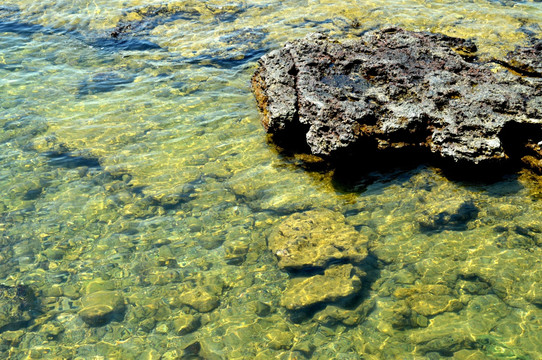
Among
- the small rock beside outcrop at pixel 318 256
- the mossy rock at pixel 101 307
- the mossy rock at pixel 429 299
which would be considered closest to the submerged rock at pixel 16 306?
the mossy rock at pixel 101 307

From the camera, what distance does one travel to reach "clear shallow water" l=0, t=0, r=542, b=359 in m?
5.55

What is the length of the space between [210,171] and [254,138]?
55.0 inches

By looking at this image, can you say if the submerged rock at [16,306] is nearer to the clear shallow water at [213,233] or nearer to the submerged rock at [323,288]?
the clear shallow water at [213,233]

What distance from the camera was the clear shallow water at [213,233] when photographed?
5.55m

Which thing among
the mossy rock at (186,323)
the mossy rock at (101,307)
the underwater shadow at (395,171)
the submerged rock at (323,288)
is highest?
the underwater shadow at (395,171)

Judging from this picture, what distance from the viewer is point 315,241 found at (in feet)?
21.9

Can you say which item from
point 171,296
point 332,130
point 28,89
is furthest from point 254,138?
point 28,89

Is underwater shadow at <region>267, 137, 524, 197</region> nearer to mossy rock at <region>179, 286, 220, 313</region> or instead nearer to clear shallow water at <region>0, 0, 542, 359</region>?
clear shallow water at <region>0, 0, 542, 359</region>

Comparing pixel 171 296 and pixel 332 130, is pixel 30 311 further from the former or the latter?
pixel 332 130

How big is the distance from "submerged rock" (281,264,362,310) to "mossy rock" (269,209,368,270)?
0.21m

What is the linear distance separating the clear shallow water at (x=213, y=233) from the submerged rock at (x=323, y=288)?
13cm

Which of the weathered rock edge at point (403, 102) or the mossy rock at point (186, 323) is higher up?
the weathered rock edge at point (403, 102)

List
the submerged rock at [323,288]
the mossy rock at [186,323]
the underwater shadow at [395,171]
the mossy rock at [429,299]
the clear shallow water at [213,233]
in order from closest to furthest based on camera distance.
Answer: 1. the clear shallow water at [213,233]
2. the mossy rock at [429,299]
3. the mossy rock at [186,323]
4. the submerged rock at [323,288]
5. the underwater shadow at [395,171]

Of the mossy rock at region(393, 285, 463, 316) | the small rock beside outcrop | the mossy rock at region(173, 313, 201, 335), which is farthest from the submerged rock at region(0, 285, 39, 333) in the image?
the mossy rock at region(393, 285, 463, 316)
